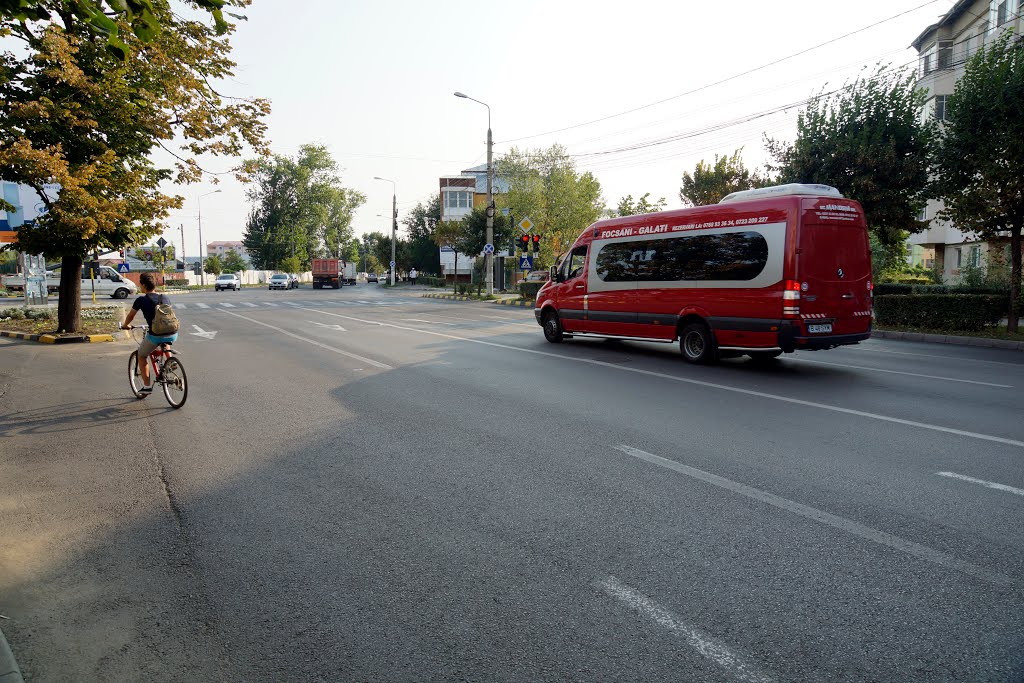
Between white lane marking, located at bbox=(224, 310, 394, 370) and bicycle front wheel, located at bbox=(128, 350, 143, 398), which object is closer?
bicycle front wheel, located at bbox=(128, 350, 143, 398)

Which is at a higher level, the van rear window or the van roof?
the van roof

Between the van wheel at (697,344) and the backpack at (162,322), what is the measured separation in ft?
26.1

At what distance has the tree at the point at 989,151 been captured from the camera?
15.1 m

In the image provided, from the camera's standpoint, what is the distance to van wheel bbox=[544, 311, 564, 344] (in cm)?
1507

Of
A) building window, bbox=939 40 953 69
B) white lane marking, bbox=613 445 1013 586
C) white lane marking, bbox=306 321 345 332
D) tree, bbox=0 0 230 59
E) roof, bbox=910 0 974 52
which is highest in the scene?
roof, bbox=910 0 974 52

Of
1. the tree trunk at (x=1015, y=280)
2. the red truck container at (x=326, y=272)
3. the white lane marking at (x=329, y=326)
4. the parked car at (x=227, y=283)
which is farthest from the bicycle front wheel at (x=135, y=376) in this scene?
the red truck container at (x=326, y=272)

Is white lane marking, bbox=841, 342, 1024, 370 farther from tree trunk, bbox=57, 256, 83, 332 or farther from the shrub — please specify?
the shrub

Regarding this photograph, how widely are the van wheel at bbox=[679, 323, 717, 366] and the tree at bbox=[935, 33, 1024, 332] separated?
9.12 meters

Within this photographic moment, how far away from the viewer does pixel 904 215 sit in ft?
64.8

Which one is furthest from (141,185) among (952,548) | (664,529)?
(952,548)

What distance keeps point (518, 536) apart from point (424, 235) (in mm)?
80645

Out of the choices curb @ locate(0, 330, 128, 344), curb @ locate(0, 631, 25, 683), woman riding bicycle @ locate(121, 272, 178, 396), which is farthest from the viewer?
curb @ locate(0, 330, 128, 344)

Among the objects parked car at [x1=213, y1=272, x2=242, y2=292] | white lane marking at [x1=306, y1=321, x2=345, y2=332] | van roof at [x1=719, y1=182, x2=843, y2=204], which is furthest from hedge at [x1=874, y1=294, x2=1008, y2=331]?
parked car at [x1=213, y1=272, x2=242, y2=292]

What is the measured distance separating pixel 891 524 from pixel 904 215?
61.4ft
